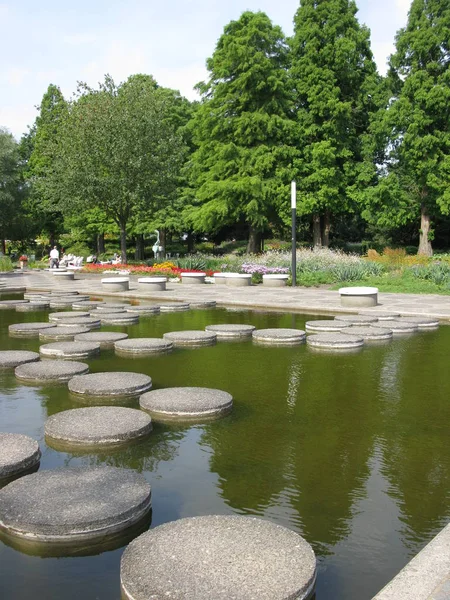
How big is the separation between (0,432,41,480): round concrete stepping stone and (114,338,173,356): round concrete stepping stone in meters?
4.23

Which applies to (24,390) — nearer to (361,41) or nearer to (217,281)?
(217,281)

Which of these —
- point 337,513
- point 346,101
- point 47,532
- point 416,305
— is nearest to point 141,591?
point 47,532

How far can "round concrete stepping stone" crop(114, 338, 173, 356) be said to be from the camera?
937cm

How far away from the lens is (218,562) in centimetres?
308

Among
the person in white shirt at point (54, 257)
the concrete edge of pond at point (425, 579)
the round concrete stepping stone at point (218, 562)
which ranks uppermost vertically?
the person in white shirt at point (54, 257)

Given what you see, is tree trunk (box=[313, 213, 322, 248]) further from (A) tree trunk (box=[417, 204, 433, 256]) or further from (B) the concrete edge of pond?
(B) the concrete edge of pond

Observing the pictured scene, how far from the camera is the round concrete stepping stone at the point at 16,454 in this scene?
4.51 meters

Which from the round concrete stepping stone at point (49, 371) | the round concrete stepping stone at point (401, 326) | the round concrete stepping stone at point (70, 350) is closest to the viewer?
the round concrete stepping stone at point (49, 371)

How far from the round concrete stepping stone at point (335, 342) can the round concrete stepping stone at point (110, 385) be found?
3708 mm

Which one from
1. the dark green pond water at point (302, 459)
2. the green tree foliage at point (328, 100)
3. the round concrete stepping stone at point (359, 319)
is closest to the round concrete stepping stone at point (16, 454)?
the dark green pond water at point (302, 459)

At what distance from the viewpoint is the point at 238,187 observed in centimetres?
3400

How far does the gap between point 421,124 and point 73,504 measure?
35842mm

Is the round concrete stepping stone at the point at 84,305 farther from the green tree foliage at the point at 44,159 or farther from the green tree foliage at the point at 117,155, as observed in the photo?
the green tree foliage at the point at 44,159

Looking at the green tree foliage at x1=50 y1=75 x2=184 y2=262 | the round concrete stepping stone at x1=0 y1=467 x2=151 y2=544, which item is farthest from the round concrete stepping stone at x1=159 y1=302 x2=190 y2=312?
the green tree foliage at x1=50 y1=75 x2=184 y2=262
